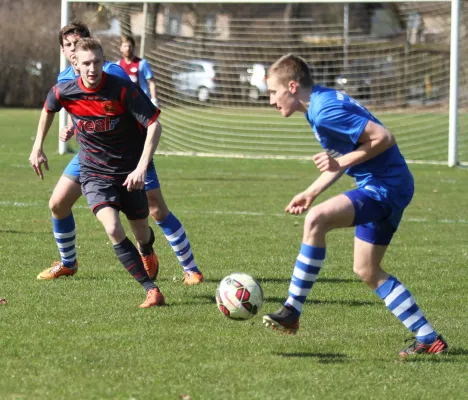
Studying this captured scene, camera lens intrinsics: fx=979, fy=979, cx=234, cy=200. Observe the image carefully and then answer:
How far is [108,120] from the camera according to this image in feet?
21.6

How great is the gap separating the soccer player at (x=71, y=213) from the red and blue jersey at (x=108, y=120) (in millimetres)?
497

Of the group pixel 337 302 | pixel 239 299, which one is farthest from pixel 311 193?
pixel 337 302

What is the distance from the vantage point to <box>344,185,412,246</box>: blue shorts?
17.3 feet

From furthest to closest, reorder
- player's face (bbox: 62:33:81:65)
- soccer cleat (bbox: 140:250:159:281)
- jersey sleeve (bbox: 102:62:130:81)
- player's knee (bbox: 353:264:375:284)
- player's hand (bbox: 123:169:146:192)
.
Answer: soccer cleat (bbox: 140:250:159:281)
player's face (bbox: 62:33:81:65)
jersey sleeve (bbox: 102:62:130:81)
player's hand (bbox: 123:169:146:192)
player's knee (bbox: 353:264:375:284)

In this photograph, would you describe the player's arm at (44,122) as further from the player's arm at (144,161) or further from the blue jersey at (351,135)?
the blue jersey at (351,135)

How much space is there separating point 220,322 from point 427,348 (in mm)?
1378

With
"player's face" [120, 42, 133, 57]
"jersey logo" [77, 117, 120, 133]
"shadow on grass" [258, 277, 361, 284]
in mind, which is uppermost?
"player's face" [120, 42, 133, 57]

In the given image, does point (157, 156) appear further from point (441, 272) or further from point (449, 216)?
point (441, 272)

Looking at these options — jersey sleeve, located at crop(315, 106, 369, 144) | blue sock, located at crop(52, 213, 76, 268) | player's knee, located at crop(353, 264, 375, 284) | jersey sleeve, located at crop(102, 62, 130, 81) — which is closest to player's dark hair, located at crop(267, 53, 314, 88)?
jersey sleeve, located at crop(315, 106, 369, 144)

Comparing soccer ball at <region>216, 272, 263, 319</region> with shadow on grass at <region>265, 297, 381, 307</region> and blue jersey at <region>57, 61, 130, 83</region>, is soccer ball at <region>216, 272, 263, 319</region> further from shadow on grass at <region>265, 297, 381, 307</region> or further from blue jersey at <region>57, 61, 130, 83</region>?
blue jersey at <region>57, 61, 130, 83</region>

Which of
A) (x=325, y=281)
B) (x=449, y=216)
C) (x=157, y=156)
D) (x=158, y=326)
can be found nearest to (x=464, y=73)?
(x=157, y=156)

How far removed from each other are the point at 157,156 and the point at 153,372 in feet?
49.6

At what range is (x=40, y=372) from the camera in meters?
4.90

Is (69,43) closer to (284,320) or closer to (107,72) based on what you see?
(107,72)
